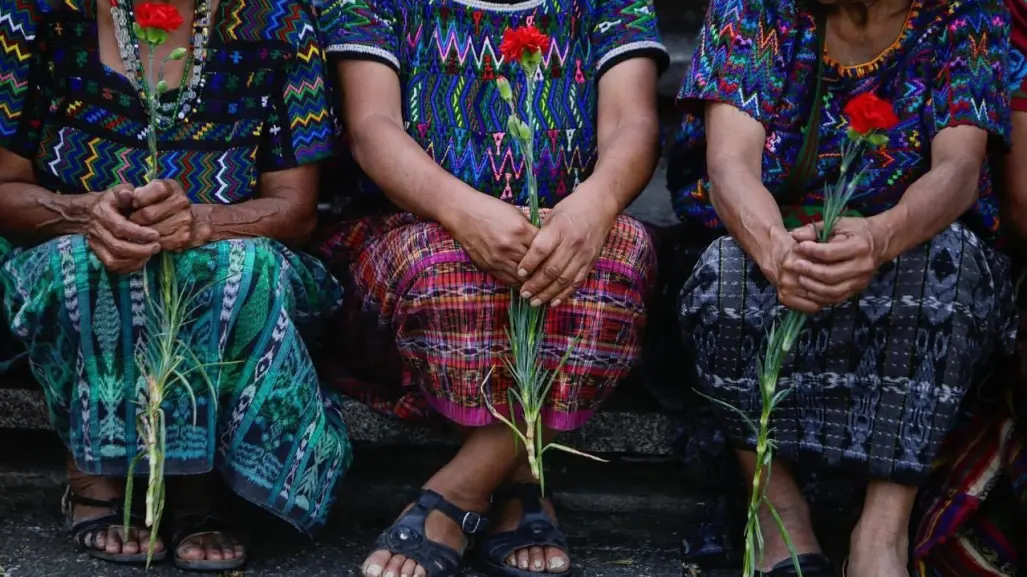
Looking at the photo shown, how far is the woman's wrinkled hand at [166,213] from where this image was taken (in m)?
2.45

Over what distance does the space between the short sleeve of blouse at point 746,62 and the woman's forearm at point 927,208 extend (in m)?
0.38

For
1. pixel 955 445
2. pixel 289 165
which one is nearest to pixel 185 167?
pixel 289 165

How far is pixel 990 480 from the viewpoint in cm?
268

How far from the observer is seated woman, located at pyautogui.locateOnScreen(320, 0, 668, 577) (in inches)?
103

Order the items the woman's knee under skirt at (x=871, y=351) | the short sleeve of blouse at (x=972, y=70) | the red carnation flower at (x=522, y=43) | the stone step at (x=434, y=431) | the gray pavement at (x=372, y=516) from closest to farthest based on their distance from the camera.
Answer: the red carnation flower at (x=522, y=43) → the woman's knee under skirt at (x=871, y=351) → the short sleeve of blouse at (x=972, y=70) → the gray pavement at (x=372, y=516) → the stone step at (x=434, y=431)

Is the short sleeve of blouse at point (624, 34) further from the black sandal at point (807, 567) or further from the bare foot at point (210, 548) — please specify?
the bare foot at point (210, 548)

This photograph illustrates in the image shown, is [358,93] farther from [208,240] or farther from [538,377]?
[538,377]

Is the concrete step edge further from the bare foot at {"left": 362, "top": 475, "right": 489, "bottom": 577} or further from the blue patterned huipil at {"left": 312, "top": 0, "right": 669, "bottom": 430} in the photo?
the bare foot at {"left": 362, "top": 475, "right": 489, "bottom": 577}

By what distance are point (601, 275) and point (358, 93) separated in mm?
726

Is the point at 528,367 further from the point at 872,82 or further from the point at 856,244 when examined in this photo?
the point at 872,82

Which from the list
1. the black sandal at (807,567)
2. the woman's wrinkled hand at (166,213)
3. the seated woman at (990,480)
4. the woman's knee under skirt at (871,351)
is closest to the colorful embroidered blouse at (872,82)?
the seated woman at (990,480)

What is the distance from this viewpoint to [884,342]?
255 cm

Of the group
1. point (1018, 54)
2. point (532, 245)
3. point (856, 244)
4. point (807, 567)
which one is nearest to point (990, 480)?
point (807, 567)

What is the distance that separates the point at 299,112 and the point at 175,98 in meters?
0.28
